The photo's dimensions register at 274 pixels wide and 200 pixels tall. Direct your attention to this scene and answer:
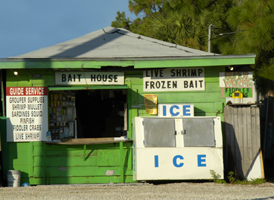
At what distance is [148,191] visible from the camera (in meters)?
7.44

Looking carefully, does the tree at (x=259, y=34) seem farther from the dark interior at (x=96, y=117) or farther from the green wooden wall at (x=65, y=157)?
the dark interior at (x=96, y=117)

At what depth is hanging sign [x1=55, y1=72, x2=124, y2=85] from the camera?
908 centimetres

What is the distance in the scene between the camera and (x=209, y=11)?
19625mm

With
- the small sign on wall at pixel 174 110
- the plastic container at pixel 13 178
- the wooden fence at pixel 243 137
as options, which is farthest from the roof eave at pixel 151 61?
the plastic container at pixel 13 178

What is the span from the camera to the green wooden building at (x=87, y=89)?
29.0 feet

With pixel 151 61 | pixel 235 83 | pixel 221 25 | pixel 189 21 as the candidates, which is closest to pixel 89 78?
pixel 151 61

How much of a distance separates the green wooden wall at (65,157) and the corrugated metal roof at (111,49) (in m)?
0.70

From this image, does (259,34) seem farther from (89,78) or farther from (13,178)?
(13,178)

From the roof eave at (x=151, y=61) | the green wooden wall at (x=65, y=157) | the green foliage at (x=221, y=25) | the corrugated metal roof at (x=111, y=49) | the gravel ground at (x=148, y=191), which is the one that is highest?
the green foliage at (x=221, y=25)

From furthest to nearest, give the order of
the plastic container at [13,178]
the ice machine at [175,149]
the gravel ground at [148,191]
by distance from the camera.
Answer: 1. the plastic container at [13,178]
2. the ice machine at [175,149]
3. the gravel ground at [148,191]

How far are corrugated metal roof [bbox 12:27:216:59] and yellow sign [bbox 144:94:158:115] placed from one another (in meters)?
1.01

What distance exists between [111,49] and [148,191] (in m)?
4.06

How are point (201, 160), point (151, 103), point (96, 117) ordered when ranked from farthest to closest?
1. point (96, 117)
2. point (151, 103)
3. point (201, 160)

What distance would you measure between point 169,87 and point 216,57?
1361 mm
